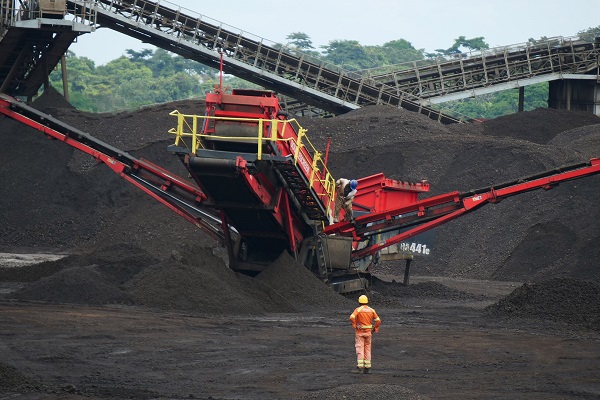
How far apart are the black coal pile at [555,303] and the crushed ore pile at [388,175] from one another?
4.20m

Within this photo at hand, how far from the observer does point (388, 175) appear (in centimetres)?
3719

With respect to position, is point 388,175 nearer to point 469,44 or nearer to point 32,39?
point 32,39

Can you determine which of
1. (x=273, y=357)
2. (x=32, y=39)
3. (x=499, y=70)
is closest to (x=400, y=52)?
(x=499, y=70)

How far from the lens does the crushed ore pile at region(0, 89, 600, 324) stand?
1244 inches

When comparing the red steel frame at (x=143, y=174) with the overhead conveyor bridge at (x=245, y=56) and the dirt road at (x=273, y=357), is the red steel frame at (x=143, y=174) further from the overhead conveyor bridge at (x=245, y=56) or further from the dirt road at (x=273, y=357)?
the overhead conveyor bridge at (x=245, y=56)

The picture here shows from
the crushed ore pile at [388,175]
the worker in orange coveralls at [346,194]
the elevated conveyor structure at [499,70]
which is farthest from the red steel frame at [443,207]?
the elevated conveyor structure at [499,70]

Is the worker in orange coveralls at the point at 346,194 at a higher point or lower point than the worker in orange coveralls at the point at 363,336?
higher

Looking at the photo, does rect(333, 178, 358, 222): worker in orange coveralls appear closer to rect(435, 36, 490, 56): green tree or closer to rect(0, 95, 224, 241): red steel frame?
rect(0, 95, 224, 241): red steel frame

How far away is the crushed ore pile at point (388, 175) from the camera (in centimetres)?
3159

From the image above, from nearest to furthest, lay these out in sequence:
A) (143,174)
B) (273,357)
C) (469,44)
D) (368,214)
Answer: (273,357)
(143,174)
(368,214)
(469,44)

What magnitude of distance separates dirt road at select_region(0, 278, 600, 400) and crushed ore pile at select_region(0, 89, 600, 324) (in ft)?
17.6

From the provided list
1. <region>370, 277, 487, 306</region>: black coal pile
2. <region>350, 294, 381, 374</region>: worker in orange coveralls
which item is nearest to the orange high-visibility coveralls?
<region>350, 294, 381, 374</region>: worker in orange coveralls

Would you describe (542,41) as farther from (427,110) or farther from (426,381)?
(426,381)

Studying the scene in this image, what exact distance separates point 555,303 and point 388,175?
51.1 ft
